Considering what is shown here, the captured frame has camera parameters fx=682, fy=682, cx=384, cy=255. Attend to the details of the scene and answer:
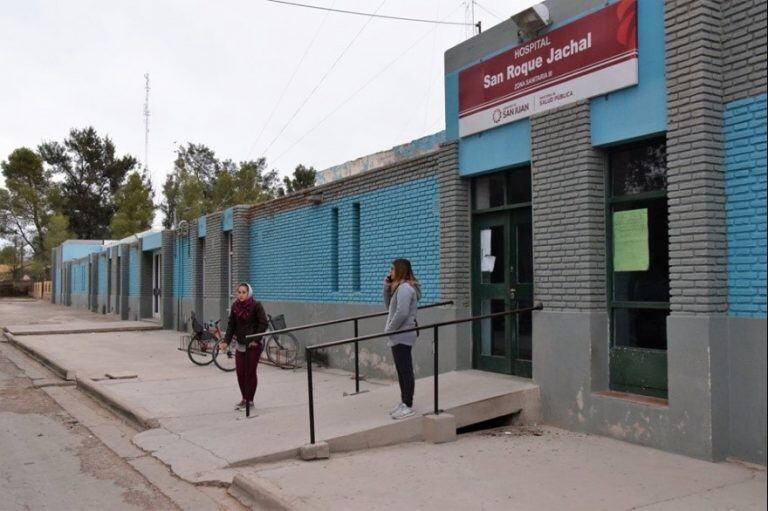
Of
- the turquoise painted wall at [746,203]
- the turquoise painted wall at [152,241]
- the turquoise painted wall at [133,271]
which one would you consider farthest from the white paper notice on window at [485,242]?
the turquoise painted wall at [133,271]

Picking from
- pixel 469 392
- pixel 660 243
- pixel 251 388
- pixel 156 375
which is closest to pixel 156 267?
pixel 156 375

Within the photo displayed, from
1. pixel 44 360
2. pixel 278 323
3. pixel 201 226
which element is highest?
pixel 201 226

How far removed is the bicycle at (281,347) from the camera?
1353 centimetres

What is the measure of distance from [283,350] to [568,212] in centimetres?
768

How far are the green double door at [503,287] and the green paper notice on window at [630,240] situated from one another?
4.57 feet

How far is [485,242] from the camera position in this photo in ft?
31.0

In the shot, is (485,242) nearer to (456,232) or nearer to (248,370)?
(456,232)

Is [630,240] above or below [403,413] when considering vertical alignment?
above

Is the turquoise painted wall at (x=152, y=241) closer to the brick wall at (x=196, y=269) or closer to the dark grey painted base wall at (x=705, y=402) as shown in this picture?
the brick wall at (x=196, y=269)

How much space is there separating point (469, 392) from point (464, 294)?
1.99m

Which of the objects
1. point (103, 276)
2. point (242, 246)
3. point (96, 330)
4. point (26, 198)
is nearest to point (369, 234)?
point (242, 246)

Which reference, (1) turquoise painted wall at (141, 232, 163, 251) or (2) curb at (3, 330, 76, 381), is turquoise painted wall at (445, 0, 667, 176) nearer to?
(2) curb at (3, 330, 76, 381)

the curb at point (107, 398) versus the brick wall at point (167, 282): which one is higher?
the brick wall at point (167, 282)

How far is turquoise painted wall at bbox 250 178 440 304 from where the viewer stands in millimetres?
10570
